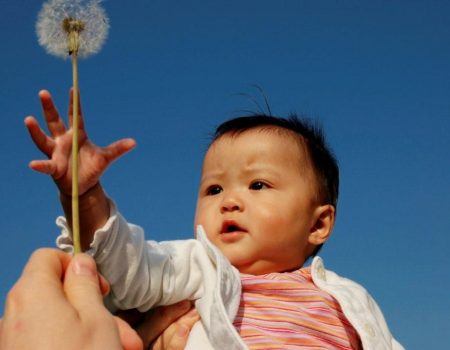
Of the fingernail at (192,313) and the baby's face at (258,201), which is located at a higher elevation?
the baby's face at (258,201)

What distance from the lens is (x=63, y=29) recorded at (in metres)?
2.09

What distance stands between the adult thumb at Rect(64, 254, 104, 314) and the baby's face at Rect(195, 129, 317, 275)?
1.89 meters

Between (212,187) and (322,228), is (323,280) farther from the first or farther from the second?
(212,187)

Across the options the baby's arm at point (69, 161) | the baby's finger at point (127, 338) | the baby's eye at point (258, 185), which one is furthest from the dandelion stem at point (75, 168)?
the baby's eye at point (258, 185)

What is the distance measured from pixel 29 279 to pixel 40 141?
1028 mm

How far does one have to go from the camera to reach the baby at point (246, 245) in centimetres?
274

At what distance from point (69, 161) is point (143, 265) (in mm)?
729

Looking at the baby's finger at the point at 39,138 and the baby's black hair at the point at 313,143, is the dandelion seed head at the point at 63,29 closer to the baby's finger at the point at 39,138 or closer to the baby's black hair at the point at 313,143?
the baby's finger at the point at 39,138

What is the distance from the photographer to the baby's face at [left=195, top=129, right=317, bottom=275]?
11.8 feet

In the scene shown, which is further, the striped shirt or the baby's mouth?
the baby's mouth

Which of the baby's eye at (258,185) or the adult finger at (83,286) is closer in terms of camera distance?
the adult finger at (83,286)

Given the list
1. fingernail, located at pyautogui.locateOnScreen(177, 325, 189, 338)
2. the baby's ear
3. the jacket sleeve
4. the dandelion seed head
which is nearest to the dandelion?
the dandelion seed head

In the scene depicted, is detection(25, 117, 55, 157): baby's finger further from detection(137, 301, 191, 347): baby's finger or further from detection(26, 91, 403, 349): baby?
detection(137, 301, 191, 347): baby's finger

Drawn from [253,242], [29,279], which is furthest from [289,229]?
[29,279]
